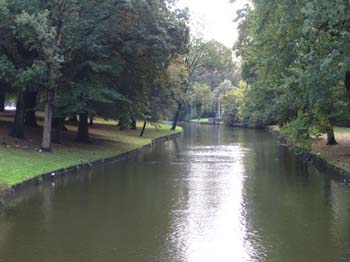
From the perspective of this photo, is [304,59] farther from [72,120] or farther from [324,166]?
[72,120]

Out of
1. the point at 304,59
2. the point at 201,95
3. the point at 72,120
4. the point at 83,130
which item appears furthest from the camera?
the point at 201,95

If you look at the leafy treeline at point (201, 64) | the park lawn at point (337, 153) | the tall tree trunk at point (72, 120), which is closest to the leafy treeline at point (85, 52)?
the park lawn at point (337, 153)

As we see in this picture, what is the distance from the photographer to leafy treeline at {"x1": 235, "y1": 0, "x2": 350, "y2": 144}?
1562 centimetres

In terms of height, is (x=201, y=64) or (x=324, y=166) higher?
(x=201, y=64)

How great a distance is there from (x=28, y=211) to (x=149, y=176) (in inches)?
336

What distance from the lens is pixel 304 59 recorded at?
722 inches

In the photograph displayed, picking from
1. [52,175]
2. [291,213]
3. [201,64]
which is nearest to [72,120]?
[52,175]

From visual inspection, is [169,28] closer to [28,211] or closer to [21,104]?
[21,104]

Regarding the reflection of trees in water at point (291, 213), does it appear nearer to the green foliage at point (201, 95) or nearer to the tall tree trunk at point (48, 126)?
the tall tree trunk at point (48, 126)

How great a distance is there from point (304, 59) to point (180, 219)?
8507mm

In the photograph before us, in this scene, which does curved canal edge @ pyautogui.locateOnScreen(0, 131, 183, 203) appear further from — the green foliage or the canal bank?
the green foliage

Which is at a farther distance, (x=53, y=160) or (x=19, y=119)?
(x=19, y=119)

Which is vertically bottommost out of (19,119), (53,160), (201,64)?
(53,160)

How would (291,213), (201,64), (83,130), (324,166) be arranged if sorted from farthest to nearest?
1. (201,64)
2. (83,130)
3. (324,166)
4. (291,213)
